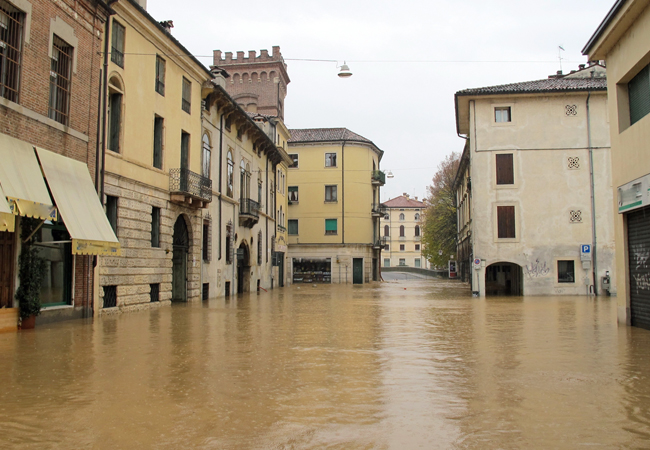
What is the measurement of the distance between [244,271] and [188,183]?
12.7 metres

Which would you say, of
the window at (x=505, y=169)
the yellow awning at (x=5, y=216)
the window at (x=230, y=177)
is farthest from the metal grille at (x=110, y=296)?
the window at (x=505, y=169)

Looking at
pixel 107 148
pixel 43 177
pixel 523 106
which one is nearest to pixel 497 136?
pixel 523 106

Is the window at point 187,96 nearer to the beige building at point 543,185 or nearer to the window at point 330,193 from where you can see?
the beige building at point 543,185

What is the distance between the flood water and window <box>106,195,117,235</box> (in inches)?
197

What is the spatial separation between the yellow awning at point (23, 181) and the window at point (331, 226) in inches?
1603

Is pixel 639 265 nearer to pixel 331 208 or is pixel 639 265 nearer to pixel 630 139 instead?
pixel 630 139

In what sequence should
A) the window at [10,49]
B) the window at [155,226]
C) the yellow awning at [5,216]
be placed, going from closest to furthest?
the yellow awning at [5,216] < the window at [10,49] < the window at [155,226]

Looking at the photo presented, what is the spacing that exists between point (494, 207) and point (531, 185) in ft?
7.20

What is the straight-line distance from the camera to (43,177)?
13906 millimetres

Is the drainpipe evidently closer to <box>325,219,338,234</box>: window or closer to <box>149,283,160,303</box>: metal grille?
<box>149,283,160,303</box>: metal grille

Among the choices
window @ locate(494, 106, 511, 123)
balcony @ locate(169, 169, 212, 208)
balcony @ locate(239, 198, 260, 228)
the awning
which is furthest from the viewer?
balcony @ locate(239, 198, 260, 228)

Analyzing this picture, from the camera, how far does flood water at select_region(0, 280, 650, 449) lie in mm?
5211

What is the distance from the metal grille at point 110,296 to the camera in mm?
17844

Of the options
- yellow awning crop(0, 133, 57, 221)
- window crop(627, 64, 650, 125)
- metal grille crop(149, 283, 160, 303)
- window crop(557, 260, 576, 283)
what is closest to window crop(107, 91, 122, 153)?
yellow awning crop(0, 133, 57, 221)
